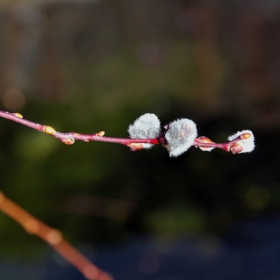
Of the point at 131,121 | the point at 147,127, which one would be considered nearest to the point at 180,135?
the point at 147,127

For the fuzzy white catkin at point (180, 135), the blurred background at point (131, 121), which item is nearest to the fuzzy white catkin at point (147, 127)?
the fuzzy white catkin at point (180, 135)

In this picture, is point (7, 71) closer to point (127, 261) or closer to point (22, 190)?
point (22, 190)

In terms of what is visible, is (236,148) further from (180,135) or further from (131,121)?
(131,121)

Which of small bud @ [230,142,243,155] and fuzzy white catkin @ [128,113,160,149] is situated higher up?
small bud @ [230,142,243,155]

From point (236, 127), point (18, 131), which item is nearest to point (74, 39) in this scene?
point (18, 131)

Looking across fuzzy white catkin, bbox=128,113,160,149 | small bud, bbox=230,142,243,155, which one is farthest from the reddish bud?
fuzzy white catkin, bbox=128,113,160,149

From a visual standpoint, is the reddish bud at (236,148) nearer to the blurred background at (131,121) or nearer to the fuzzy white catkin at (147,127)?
the fuzzy white catkin at (147,127)

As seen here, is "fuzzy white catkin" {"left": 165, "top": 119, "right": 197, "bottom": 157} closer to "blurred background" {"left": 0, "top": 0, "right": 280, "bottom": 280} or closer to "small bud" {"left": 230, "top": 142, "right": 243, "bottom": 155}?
"small bud" {"left": 230, "top": 142, "right": 243, "bottom": 155}
